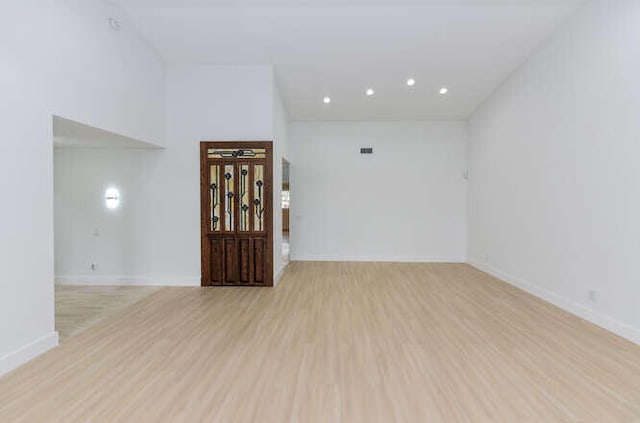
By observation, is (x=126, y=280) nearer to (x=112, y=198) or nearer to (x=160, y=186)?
(x=112, y=198)

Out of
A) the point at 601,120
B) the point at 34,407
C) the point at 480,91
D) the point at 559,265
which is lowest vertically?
the point at 34,407

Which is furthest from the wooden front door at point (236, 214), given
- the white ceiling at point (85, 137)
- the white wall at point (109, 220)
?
the white ceiling at point (85, 137)

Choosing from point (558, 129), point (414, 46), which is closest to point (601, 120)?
point (558, 129)

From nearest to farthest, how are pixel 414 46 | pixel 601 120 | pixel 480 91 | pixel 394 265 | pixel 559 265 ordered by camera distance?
pixel 601 120, pixel 559 265, pixel 414 46, pixel 480 91, pixel 394 265

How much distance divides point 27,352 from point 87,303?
200 centimetres

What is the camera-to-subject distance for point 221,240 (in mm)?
5973

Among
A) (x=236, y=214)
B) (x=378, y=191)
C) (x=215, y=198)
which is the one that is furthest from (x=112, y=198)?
(x=378, y=191)

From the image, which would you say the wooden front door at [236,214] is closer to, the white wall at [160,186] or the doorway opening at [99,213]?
the white wall at [160,186]

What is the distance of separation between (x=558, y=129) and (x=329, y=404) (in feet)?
15.6

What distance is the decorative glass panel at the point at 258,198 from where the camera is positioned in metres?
5.94

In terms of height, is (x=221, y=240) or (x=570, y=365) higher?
(x=221, y=240)

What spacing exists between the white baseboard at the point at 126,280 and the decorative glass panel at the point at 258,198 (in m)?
1.38

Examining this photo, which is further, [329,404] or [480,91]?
[480,91]

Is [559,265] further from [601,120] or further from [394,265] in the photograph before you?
[394,265]
